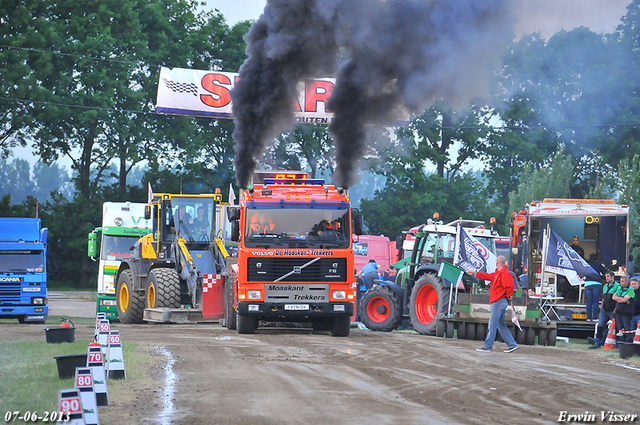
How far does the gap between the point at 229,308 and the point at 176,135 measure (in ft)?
101

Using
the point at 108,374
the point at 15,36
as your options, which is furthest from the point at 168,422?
the point at 15,36

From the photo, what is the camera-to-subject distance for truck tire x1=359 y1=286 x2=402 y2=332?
22.6m

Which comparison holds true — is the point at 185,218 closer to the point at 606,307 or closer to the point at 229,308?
the point at 229,308

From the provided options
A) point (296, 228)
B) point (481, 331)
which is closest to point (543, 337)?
point (481, 331)

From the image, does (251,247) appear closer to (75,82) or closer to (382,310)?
(382,310)

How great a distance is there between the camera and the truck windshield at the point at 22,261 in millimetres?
27281

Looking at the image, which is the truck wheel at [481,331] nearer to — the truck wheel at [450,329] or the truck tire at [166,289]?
the truck wheel at [450,329]

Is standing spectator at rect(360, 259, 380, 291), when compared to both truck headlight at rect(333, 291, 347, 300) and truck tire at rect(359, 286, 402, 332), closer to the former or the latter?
truck tire at rect(359, 286, 402, 332)

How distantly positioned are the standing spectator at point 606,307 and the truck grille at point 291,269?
5766mm

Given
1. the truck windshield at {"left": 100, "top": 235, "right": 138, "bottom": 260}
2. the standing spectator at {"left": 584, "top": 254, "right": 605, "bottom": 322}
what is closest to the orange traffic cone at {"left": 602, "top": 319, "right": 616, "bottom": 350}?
the standing spectator at {"left": 584, "top": 254, "right": 605, "bottom": 322}

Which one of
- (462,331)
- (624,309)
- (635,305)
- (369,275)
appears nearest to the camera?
(624,309)

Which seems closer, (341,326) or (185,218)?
(341,326)

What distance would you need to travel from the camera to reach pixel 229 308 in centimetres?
2092

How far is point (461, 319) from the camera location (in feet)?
65.7
